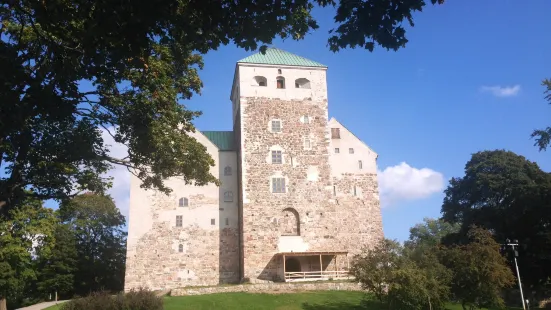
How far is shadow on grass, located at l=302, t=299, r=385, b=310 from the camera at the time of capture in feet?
78.4

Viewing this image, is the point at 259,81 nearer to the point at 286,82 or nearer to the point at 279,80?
the point at 279,80

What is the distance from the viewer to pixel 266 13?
684 centimetres

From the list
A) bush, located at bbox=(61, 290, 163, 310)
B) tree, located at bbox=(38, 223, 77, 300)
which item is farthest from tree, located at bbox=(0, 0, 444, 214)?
tree, located at bbox=(38, 223, 77, 300)

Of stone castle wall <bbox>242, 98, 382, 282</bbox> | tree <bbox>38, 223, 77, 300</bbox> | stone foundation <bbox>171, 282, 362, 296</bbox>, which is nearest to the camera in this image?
stone foundation <bbox>171, 282, 362, 296</bbox>

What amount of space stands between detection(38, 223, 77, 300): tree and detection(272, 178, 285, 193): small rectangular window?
57.2 feet

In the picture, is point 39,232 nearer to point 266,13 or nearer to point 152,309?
point 152,309

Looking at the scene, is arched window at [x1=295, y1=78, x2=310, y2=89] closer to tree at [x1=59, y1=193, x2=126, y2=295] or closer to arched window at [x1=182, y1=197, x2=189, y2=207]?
arched window at [x1=182, y1=197, x2=189, y2=207]

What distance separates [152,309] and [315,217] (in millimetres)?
15736

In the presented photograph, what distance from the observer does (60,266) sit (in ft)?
123

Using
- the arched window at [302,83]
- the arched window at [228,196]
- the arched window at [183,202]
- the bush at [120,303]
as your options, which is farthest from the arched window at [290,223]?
the bush at [120,303]

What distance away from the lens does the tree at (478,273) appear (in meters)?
23.1

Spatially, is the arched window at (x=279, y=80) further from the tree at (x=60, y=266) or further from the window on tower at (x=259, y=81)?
the tree at (x=60, y=266)

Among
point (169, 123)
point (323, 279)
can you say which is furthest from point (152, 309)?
point (323, 279)

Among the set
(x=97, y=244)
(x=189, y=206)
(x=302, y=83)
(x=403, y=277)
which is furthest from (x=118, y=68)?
(x=97, y=244)
